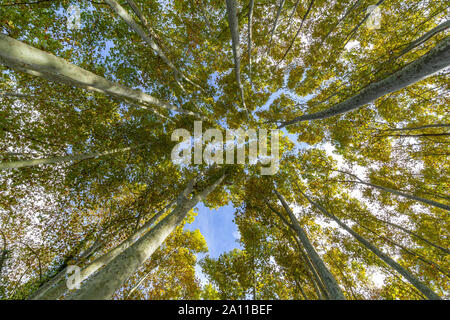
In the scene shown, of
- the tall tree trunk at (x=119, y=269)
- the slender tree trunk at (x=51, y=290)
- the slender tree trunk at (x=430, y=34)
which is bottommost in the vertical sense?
the slender tree trunk at (x=51, y=290)

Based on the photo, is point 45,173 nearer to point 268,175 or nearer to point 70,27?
point 70,27

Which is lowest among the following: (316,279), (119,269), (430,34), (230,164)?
(316,279)

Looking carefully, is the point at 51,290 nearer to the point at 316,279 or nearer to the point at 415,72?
the point at 316,279

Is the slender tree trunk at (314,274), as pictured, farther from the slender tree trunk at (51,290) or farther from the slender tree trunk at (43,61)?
the slender tree trunk at (51,290)

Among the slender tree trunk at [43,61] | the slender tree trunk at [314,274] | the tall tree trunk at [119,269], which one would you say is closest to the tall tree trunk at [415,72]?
the slender tree trunk at [314,274]

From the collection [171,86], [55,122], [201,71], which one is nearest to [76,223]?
[55,122]

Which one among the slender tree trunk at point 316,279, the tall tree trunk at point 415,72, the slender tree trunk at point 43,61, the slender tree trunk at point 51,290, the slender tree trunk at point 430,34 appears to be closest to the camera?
the slender tree trunk at point 43,61

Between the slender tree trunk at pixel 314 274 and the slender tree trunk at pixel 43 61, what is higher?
the slender tree trunk at pixel 43 61

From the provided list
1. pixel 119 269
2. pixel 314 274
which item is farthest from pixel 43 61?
pixel 314 274

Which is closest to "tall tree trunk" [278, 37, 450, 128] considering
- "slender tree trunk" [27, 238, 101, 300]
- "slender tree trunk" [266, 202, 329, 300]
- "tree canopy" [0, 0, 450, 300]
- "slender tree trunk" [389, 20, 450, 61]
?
"tree canopy" [0, 0, 450, 300]

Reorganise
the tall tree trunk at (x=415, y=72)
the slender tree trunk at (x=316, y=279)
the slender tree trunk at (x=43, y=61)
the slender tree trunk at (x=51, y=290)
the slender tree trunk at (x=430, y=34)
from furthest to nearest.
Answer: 1. the slender tree trunk at (x=316, y=279)
2. the slender tree trunk at (x=51, y=290)
3. the slender tree trunk at (x=430, y=34)
4. the tall tree trunk at (x=415, y=72)
5. the slender tree trunk at (x=43, y=61)

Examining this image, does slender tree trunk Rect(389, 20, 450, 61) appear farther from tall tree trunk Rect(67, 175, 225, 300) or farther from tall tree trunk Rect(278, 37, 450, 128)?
tall tree trunk Rect(67, 175, 225, 300)

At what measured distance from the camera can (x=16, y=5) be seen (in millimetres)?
4699
